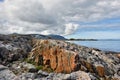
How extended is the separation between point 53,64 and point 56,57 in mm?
1814

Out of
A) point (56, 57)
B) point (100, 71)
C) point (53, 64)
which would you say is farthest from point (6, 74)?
point (100, 71)

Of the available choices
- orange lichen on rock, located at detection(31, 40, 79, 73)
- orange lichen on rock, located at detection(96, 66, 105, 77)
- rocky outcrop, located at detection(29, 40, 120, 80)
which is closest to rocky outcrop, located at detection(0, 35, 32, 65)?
rocky outcrop, located at detection(29, 40, 120, 80)

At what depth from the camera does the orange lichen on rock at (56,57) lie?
4371 cm

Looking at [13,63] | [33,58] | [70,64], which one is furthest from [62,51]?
[13,63]

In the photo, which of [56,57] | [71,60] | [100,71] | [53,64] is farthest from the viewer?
[56,57]

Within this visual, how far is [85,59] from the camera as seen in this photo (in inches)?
1866

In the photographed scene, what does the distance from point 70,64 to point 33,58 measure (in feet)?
32.1

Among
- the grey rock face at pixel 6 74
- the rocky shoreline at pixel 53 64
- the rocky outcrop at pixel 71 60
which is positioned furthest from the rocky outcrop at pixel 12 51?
the grey rock face at pixel 6 74

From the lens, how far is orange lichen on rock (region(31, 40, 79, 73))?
43.7 m

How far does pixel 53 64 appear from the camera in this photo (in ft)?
152

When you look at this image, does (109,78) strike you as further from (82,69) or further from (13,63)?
(13,63)

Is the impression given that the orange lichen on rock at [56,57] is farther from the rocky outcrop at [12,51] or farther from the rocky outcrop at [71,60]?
the rocky outcrop at [12,51]

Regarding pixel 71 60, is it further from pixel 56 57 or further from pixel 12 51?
pixel 12 51

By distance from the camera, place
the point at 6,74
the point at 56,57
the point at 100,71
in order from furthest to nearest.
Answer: the point at 56,57, the point at 100,71, the point at 6,74
